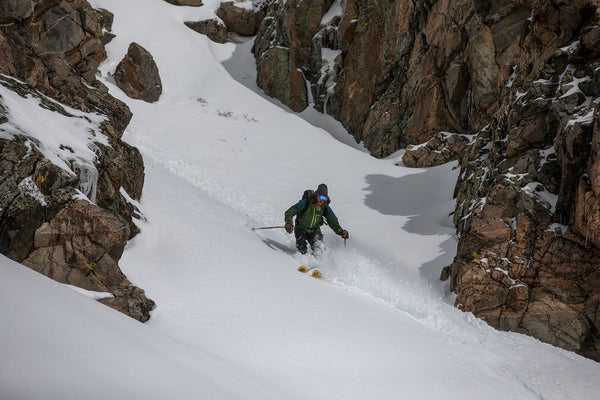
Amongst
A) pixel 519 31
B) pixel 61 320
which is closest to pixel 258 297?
pixel 61 320

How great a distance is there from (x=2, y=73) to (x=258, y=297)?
16.3 ft

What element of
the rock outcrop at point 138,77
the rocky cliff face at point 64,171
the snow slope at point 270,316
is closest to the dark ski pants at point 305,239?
the snow slope at point 270,316

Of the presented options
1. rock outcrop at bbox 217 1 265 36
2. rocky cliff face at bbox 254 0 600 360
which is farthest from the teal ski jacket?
rock outcrop at bbox 217 1 265 36

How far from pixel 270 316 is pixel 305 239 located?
4.46 meters

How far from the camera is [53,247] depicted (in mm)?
4199

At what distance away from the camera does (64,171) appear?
4.68 metres

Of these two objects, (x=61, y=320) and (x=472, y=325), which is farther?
(x=472, y=325)

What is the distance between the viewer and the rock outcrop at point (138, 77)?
69.6 ft

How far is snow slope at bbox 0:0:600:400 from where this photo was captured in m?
1.86

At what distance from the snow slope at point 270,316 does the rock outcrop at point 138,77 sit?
720 cm

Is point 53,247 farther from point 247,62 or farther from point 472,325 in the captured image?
point 247,62

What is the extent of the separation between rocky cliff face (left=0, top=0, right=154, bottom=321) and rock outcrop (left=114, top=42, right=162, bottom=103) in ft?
44.8

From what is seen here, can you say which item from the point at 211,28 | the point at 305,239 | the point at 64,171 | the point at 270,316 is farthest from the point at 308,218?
the point at 211,28

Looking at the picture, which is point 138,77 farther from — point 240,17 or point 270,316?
point 270,316
